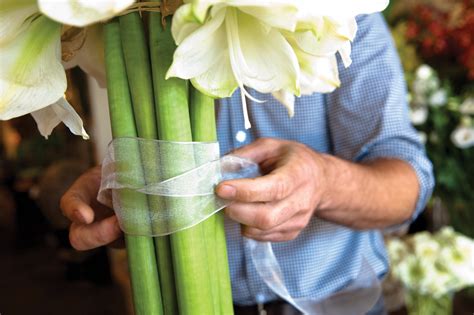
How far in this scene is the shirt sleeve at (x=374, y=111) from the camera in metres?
0.85

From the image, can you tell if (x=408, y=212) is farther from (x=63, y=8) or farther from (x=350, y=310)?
(x=63, y=8)

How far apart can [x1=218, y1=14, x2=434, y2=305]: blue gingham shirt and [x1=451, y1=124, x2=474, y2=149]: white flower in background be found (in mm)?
592

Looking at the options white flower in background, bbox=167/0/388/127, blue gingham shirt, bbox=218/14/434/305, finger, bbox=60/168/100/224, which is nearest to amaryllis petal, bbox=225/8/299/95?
white flower in background, bbox=167/0/388/127

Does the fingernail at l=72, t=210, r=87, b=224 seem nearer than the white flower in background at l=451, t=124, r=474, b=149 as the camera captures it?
Yes

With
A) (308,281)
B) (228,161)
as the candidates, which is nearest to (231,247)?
(308,281)

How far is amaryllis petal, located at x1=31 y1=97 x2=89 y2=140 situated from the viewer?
440mm

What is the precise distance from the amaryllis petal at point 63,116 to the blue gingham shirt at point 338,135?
1.38 ft

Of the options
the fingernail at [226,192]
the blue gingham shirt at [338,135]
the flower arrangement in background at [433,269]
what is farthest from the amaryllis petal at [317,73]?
the flower arrangement in background at [433,269]

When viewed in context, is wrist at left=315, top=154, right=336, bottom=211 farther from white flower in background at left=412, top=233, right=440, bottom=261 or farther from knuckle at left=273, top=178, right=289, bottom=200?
white flower in background at left=412, top=233, right=440, bottom=261

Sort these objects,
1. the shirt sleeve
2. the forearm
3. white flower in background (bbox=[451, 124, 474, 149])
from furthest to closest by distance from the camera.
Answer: white flower in background (bbox=[451, 124, 474, 149])
the shirt sleeve
the forearm

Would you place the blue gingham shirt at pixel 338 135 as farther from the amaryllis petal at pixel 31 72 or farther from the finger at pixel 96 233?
the amaryllis petal at pixel 31 72

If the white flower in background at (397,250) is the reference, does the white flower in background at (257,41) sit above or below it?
above

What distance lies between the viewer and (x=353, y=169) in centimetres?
73

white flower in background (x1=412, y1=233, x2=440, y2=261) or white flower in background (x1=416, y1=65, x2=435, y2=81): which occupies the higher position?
white flower in background (x1=416, y1=65, x2=435, y2=81)
